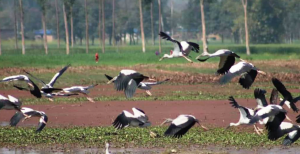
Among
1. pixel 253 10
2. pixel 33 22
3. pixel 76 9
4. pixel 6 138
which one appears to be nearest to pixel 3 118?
pixel 6 138

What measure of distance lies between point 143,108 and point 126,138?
17.8 ft

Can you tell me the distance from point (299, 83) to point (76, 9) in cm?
7342

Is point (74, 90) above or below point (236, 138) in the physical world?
above

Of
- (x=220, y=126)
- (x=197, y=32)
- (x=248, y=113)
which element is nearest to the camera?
(x=248, y=113)

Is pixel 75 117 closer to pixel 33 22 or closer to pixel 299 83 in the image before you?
pixel 299 83

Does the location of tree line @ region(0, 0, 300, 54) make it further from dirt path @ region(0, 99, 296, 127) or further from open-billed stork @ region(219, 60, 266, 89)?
open-billed stork @ region(219, 60, 266, 89)

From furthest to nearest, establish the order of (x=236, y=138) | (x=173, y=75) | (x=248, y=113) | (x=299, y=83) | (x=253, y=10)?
1. (x=253, y=10)
2. (x=173, y=75)
3. (x=299, y=83)
4. (x=236, y=138)
5. (x=248, y=113)

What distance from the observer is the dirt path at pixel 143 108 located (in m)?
17.4

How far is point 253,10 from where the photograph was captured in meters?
80.6

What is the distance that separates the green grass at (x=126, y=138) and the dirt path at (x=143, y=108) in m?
1.60

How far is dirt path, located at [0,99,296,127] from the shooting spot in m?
17.4

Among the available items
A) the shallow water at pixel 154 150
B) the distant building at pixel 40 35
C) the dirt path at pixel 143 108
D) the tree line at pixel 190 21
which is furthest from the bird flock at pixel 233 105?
the distant building at pixel 40 35

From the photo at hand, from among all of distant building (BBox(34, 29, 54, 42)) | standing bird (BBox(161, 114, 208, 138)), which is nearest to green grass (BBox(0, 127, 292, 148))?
standing bird (BBox(161, 114, 208, 138))

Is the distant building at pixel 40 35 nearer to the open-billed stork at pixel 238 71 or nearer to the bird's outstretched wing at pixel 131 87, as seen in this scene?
the bird's outstretched wing at pixel 131 87
